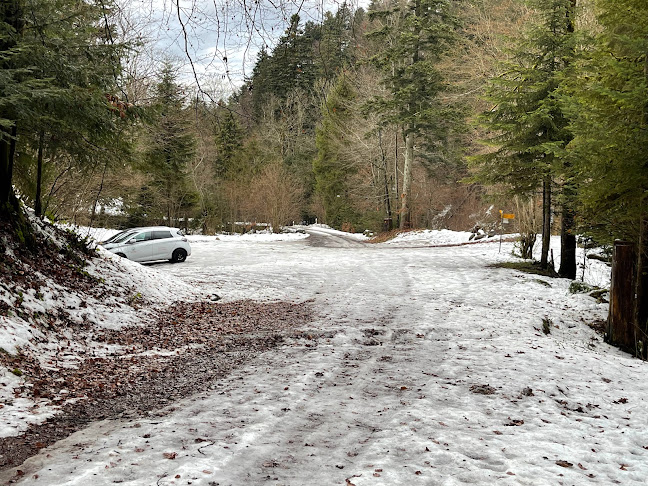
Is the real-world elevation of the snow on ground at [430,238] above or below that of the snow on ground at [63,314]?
above

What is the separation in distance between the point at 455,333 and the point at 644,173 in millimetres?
3783

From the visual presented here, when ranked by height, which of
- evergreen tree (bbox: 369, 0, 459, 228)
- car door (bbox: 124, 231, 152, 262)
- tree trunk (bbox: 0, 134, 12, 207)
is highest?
evergreen tree (bbox: 369, 0, 459, 228)

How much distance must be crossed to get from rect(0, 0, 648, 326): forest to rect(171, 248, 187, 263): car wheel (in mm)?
3325

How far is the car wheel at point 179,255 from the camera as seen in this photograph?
64.0ft

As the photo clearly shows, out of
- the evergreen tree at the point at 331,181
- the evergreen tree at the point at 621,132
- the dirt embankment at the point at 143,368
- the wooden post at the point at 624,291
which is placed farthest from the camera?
the evergreen tree at the point at 331,181

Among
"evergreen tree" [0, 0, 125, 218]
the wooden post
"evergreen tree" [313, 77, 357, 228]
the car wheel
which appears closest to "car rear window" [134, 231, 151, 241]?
the car wheel

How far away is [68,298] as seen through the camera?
7.98 metres

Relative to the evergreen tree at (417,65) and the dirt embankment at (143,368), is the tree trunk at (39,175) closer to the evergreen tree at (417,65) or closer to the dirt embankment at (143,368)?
the dirt embankment at (143,368)

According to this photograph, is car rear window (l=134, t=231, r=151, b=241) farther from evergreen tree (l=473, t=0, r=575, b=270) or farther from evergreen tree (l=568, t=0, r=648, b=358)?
evergreen tree (l=568, t=0, r=648, b=358)

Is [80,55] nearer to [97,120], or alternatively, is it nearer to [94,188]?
[97,120]

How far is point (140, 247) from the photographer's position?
61.1 feet

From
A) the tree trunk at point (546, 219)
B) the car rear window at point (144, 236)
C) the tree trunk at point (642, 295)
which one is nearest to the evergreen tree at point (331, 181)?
the car rear window at point (144, 236)

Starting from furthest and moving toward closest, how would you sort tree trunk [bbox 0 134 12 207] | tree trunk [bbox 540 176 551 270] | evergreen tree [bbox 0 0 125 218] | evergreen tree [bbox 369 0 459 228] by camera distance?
evergreen tree [bbox 369 0 459 228] → tree trunk [bbox 540 176 551 270] → tree trunk [bbox 0 134 12 207] → evergreen tree [bbox 0 0 125 218]

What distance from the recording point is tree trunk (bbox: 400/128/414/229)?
104 feet
